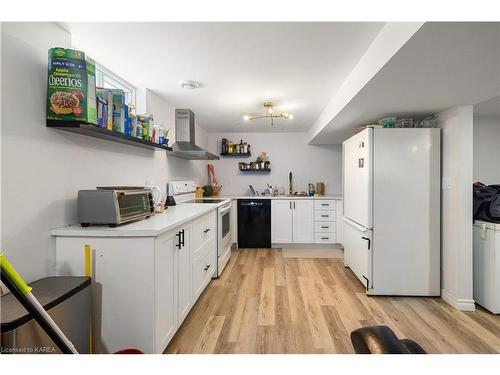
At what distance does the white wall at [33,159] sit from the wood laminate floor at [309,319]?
1119 mm

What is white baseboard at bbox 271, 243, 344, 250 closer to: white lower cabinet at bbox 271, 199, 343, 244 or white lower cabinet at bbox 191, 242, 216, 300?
white lower cabinet at bbox 271, 199, 343, 244

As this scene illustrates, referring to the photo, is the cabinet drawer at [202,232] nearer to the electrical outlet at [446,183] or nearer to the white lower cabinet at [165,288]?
the white lower cabinet at [165,288]

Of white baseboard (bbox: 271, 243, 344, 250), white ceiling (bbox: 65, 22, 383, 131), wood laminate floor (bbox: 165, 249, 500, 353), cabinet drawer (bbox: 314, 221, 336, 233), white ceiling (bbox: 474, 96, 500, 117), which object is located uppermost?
white ceiling (bbox: 65, 22, 383, 131)

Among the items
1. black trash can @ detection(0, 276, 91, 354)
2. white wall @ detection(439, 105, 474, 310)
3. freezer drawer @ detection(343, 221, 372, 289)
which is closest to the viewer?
black trash can @ detection(0, 276, 91, 354)

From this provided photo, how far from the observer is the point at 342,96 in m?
2.55

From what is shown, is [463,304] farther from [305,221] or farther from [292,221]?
[292,221]

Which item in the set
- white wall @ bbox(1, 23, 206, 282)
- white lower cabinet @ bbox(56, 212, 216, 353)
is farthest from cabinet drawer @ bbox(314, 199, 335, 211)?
white wall @ bbox(1, 23, 206, 282)

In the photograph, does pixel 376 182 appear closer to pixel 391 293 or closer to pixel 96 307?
pixel 391 293

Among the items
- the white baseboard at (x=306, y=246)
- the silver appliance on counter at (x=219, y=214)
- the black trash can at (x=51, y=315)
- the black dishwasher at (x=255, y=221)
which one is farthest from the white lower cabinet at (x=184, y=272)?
the white baseboard at (x=306, y=246)

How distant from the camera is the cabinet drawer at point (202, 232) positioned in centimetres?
229

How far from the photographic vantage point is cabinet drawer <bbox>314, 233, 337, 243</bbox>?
4527 mm

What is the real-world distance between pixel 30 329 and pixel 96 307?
1.48 ft

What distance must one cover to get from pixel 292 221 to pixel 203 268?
238 centimetres

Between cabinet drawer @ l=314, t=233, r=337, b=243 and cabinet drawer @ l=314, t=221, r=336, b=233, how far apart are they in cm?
6
